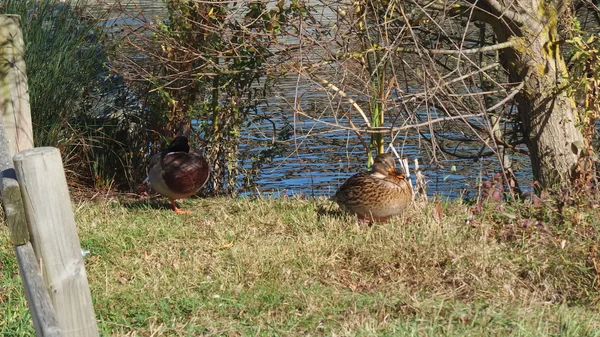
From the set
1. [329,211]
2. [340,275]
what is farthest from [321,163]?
[340,275]

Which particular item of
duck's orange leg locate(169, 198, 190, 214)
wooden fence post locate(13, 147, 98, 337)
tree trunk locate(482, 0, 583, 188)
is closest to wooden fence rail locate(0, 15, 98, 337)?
wooden fence post locate(13, 147, 98, 337)

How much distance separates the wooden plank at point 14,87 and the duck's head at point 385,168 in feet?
8.32

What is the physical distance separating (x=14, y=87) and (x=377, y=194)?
2.67 metres

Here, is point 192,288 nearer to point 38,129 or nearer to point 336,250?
point 336,250

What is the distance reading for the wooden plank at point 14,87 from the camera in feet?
20.7

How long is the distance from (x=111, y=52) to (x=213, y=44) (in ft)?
5.41

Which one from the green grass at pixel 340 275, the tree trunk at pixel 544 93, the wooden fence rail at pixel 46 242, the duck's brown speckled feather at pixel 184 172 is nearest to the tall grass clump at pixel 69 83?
the duck's brown speckled feather at pixel 184 172

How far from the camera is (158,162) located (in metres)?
8.00

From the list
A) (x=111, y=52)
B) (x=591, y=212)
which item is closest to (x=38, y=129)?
(x=111, y=52)

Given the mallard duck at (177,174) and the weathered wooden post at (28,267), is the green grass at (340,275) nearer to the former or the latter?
the mallard duck at (177,174)

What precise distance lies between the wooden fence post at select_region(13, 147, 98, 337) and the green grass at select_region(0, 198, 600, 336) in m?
1.26

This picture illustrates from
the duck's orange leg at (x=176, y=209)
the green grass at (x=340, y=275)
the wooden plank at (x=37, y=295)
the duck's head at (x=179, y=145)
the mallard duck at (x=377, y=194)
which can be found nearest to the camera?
the wooden plank at (x=37, y=295)

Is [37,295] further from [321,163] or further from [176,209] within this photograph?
[321,163]

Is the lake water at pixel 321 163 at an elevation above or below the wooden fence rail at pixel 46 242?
below
